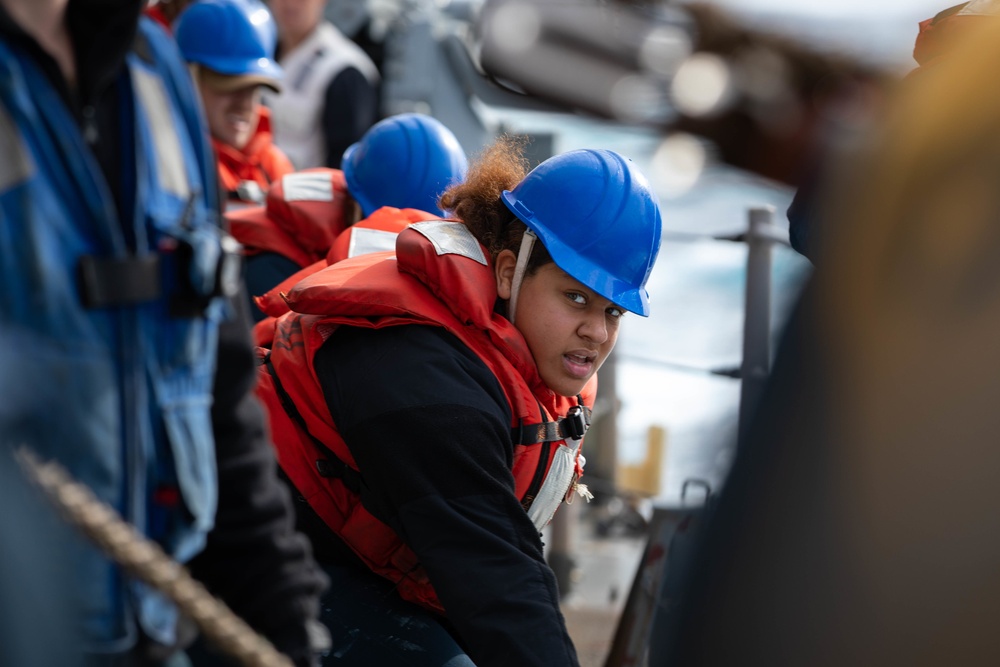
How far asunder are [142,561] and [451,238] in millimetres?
1260

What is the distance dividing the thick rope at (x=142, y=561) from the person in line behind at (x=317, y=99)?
399 cm

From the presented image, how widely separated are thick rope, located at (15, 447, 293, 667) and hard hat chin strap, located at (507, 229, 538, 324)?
1.21m

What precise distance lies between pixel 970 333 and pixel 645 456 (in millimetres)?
4441

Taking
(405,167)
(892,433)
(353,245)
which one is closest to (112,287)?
(892,433)

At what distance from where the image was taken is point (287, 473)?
8.24ft

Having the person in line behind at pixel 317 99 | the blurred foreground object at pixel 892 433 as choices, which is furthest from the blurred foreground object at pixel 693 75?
the person in line behind at pixel 317 99

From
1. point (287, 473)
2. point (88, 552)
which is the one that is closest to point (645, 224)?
point (287, 473)

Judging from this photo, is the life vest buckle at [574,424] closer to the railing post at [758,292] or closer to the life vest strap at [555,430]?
the life vest strap at [555,430]

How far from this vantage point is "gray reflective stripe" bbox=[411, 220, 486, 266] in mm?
2393

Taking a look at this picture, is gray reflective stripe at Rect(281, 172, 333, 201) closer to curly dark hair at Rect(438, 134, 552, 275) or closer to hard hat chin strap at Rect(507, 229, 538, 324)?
curly dark hair at Rect(438, 134, 552, 275)

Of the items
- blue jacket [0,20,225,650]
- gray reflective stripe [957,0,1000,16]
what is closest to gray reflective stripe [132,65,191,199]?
blue jacket [0,20,225,650]

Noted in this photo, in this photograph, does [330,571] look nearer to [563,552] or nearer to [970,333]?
[970,333]

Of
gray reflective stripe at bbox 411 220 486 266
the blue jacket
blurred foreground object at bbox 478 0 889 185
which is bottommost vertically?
gray reflective stripe at bbox 411 220 486 266

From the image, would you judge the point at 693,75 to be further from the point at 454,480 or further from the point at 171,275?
the point at 454,480
